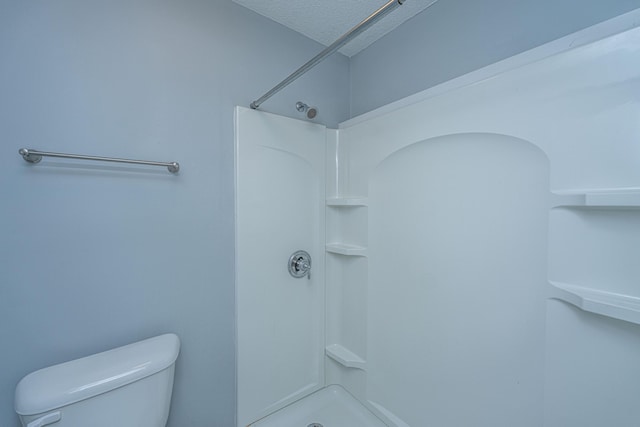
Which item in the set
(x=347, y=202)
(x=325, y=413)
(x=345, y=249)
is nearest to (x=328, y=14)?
(x=347, y=202)

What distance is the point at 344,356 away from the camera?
1.47 meters

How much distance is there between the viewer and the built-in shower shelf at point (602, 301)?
0.63 metres

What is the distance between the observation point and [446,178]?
1.06 metres

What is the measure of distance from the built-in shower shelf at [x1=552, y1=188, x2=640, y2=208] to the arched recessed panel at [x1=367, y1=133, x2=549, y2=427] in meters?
0.09

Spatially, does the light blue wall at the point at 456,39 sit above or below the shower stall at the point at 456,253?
above

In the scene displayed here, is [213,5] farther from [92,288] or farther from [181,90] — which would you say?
[92,288]

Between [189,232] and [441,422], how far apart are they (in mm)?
1408

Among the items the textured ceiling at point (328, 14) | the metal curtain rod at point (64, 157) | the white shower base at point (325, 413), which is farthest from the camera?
the white shower base at point (325, 413)

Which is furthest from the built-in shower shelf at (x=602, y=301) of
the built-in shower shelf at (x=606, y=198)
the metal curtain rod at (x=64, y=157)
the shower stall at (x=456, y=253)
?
the metal curtain rod at (x=64, y=157)

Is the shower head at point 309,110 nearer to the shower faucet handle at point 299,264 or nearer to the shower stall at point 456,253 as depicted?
the shower stall at point 456,253

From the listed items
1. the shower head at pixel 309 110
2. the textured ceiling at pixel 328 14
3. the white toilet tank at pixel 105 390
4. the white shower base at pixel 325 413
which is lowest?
the white shower base at pixel 325 413

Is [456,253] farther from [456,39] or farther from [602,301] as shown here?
[456,39]

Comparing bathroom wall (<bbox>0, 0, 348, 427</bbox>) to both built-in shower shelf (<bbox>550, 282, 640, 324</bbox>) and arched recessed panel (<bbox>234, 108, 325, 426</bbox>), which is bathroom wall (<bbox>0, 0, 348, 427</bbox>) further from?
built-in shower shelf (<bbox>550, 282, 640, 324</bbox>)

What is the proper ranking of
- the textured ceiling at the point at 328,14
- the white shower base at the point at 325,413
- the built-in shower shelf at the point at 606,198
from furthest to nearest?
1. the white shower base at the point at 325,413
2. the textured ceiling at the point at 328,14
3. the built-in shower shelf at the point at 606,198
